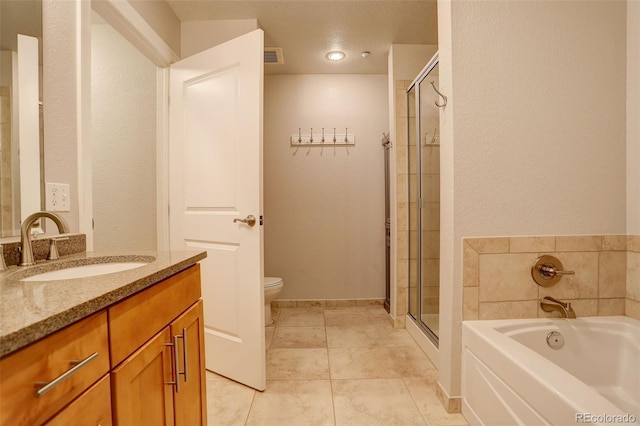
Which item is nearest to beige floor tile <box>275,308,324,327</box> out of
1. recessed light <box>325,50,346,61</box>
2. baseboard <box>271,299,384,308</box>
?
baseboard <box>271,299,384,308</box>

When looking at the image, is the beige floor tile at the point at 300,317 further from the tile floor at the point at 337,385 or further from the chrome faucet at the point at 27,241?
the chrome faucet at the point at 27,241

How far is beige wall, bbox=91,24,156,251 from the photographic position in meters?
2.04

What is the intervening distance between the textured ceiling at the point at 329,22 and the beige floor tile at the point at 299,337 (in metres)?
2.42

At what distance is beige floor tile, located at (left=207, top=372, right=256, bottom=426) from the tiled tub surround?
1218 mm

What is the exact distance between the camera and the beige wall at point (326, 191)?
3035mm

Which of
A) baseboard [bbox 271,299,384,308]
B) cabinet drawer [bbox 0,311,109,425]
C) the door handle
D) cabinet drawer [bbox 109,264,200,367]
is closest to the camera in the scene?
cabinet drawer [bbox 0,311,109,425]

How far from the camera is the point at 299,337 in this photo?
2332mm

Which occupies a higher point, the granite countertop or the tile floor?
the granite countertop

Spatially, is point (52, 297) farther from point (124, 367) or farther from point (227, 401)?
point (227, 401)

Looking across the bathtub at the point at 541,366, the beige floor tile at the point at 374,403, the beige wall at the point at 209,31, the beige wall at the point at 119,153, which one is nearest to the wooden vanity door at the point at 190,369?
the beige floor tile at the point at 374,403

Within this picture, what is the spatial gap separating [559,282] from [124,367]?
178cm

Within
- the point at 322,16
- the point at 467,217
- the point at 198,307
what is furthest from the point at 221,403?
the point at 322,16

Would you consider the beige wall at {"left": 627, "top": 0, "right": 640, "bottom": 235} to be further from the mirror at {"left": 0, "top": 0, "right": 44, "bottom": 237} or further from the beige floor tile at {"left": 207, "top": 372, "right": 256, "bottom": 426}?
the mirror at {"left": 0, "top": 0, "right": 44, "bottom": 237}

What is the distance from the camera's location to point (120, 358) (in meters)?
0.64
